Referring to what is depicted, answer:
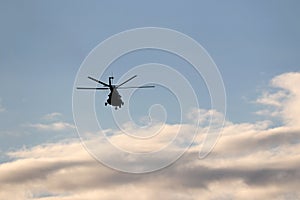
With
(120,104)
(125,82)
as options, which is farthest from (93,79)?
(120,104)

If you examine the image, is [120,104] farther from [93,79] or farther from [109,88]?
[93,79]

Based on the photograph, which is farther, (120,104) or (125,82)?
(120,104)

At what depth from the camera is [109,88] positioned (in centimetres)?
14375

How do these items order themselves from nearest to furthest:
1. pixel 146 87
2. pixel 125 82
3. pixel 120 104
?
1. pixel 146 87
2. pixel 125 82
3. pixel 120 104

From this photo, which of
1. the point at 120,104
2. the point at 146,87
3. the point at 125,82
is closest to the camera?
the point at 146,87

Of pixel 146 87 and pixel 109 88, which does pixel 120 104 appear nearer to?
pixel 109 88

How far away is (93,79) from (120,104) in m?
19.3

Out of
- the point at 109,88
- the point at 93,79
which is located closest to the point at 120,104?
the point at 109,88

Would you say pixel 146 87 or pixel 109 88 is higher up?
pixel 109 88

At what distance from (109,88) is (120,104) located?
25.8ft

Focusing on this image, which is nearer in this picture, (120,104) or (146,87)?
(146,87)

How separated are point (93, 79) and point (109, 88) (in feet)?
69.9

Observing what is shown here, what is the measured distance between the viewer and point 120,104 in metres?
139

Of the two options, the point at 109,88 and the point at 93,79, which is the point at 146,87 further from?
the point at 109,88
